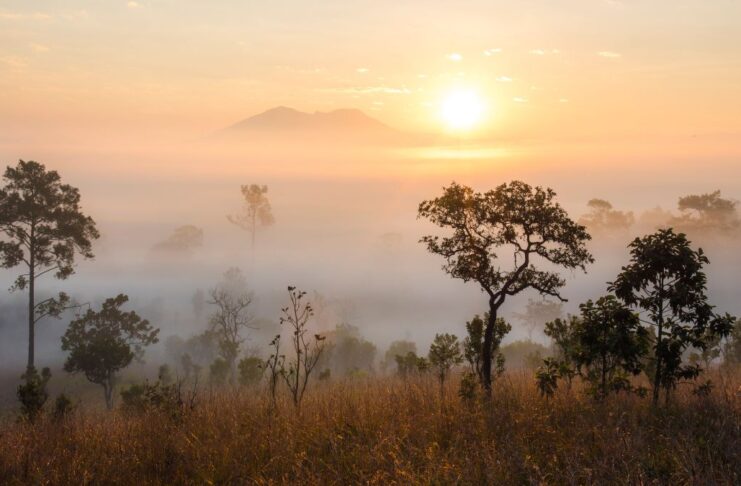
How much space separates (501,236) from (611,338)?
174 inches

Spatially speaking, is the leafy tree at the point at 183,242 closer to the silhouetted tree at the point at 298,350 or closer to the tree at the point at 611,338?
the silhouetted tree at the point at 298,350

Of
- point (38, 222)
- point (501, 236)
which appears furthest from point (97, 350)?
point (501, 236)

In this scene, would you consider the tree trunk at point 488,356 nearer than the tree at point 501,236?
Yes

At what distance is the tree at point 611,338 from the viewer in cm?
1197

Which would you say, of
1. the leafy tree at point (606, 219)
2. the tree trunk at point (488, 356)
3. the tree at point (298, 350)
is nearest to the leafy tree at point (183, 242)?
the leafy tree at point (606, 219)

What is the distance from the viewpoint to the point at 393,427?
10445 millimetres

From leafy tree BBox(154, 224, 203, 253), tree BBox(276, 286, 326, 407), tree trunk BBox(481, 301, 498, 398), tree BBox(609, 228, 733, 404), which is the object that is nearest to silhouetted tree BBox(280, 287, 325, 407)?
tree BBox(276, 286, 326, 407)

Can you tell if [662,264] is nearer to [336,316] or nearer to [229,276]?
[336,316]

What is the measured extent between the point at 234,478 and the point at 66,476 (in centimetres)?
274

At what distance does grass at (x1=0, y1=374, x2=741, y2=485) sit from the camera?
834 cm

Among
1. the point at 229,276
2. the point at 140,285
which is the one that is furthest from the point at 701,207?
the point at 140,285

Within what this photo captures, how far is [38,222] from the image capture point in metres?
36.2

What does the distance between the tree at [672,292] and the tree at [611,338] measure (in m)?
0.35

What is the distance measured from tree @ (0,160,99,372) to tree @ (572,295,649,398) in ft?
107
